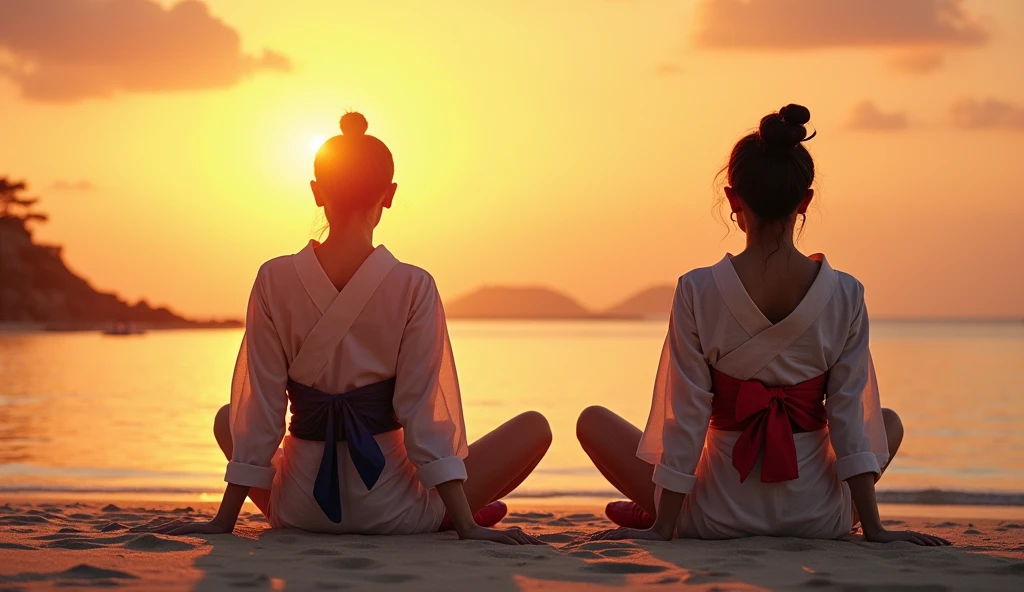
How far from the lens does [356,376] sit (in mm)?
3578

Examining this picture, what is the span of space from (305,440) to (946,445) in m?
7.17

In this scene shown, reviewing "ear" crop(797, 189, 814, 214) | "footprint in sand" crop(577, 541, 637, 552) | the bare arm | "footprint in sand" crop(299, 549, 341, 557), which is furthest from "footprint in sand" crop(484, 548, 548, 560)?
"ear" crop(797, 189, 814, 214)

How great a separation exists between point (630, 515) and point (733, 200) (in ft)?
3.88

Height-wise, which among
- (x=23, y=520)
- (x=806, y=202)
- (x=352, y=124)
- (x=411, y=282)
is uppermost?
(x=352, y=124)

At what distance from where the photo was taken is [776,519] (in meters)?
3.54

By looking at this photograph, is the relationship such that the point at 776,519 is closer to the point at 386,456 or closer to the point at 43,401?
the point at 386,456

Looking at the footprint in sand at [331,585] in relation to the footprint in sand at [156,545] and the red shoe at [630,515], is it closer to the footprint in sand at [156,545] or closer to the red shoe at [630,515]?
the footprint in sand at [156,545]

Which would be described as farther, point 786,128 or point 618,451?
point 618,451

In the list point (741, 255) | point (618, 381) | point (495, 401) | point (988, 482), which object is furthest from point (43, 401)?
point (741, 255)

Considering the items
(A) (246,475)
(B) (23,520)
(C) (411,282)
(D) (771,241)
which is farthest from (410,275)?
(B) (23,520)

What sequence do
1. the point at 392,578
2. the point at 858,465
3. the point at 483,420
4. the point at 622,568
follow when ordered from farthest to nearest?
1. the point at 483,420
2. the point at 858,465
3. the point at 622,568
4. the point at 392,578

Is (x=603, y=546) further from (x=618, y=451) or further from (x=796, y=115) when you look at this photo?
(x=796, y=115)

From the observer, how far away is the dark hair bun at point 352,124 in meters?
3.60

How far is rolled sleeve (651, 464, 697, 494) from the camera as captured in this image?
3.51 m
